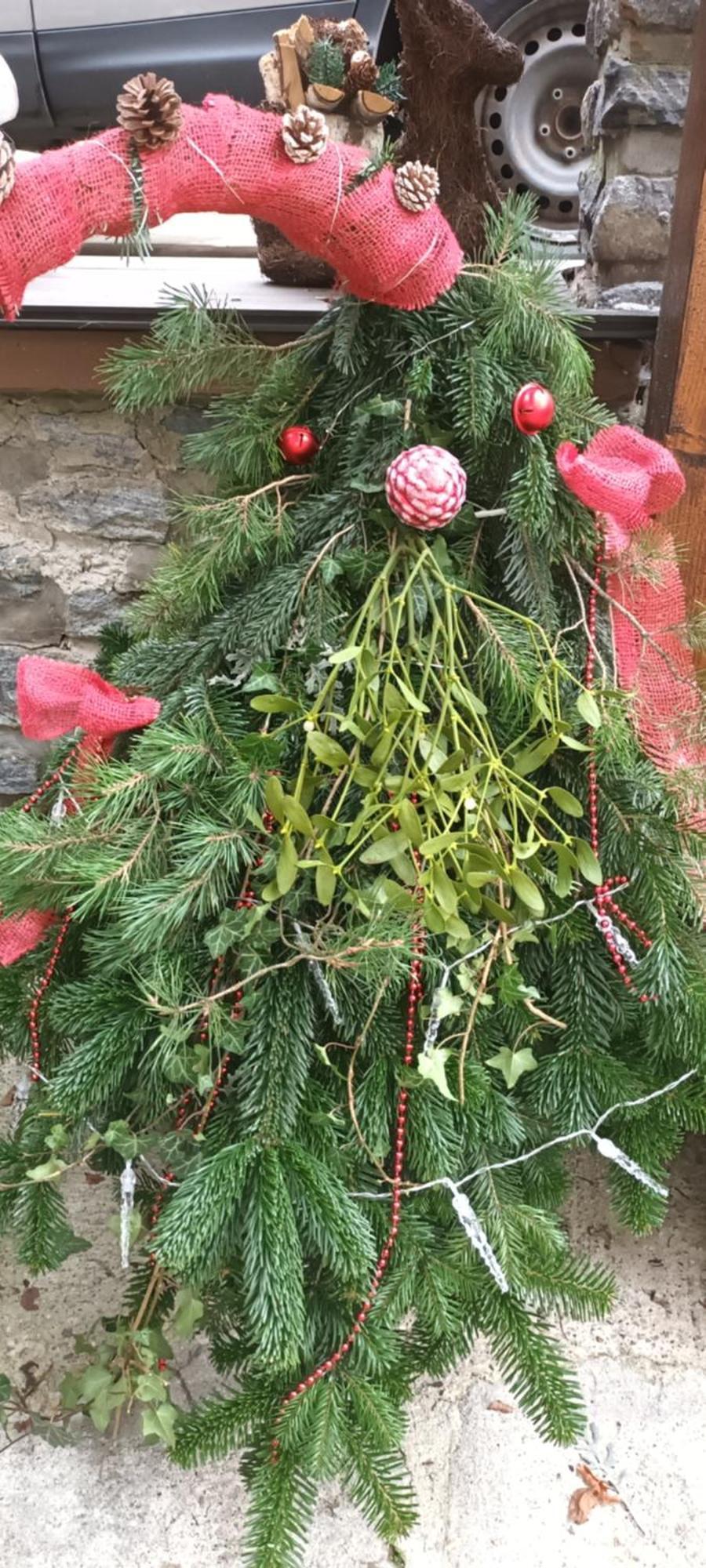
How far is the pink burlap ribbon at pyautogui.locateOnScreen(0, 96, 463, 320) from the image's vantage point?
2.71 ft

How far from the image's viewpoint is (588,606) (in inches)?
42.6

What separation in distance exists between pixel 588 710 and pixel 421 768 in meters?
0.16

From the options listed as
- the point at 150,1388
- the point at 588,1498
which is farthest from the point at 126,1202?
the point at 588,1498

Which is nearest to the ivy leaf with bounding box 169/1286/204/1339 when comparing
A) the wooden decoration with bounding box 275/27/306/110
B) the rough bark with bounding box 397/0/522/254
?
the rough bark with bounding box 397/0/522/254

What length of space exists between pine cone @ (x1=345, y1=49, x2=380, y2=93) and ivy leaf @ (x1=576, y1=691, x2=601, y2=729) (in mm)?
952

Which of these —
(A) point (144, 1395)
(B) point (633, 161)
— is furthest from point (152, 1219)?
(B) point (633, 161)

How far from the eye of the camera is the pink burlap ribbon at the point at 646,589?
1.02 m

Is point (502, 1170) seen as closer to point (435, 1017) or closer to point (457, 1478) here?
point (435, 1017)

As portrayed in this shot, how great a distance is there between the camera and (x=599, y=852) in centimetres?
107

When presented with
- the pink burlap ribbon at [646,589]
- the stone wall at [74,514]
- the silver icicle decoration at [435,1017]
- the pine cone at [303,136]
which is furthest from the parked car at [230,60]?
the silver icicle decoration at [435,1017]

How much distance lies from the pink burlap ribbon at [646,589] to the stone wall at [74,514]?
2.39ft

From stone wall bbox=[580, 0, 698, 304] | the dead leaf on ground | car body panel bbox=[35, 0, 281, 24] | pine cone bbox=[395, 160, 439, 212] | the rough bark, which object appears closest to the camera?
pine cone bbox=[395, 160, 439, 212]

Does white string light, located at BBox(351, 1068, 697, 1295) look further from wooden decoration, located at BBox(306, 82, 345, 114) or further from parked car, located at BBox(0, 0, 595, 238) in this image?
parked car, located at BBox(0, 0, 595, 238)

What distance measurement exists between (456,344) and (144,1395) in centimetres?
101
